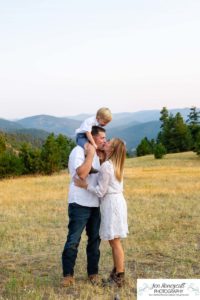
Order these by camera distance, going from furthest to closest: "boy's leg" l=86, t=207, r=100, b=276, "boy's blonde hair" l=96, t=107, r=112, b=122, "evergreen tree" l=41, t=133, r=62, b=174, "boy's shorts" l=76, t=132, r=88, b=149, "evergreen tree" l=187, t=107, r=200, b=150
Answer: "evergreen tree" l=187, t=107, r=200, b=150 → "evergreen tree" l=41, t=133, r=62, b=174 → "boy's leg" l=86, t=207, r=100, b=276 → "boy's shorts" l=76, t=132, r=88, b=149 → "boy's blonde hair" l=96, t=107, r=112, b=122

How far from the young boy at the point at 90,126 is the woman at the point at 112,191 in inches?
7.8

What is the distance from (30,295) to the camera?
5.90 meters

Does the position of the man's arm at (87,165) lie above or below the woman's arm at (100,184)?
above

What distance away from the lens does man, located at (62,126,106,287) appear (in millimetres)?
6059

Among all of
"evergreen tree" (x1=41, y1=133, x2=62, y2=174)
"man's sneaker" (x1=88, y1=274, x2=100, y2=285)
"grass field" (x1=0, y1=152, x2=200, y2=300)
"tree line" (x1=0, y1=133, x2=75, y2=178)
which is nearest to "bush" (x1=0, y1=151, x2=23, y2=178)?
"tree line" (x1=0, y1=133, x2=75, y2=178)

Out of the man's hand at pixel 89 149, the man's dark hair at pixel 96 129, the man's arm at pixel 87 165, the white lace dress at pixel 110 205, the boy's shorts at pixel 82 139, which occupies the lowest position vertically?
the white lace dress at pixel 110 205

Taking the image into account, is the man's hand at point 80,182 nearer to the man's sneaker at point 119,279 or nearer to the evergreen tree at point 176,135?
the man's sneaker at point 119,279

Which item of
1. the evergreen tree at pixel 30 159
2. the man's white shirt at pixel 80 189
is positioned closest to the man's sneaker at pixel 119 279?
the man's white shirt at pixel 80 189

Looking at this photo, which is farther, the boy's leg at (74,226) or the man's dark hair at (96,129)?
the boy's leg at (74,226)

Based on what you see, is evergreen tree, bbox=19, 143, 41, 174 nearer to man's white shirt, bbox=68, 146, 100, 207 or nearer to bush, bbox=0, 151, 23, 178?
bush, bbox=0, 151, 23, 178

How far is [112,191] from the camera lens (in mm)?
6250

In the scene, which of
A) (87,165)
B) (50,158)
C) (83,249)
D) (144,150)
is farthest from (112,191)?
(144,150)

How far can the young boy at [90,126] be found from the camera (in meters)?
5.95

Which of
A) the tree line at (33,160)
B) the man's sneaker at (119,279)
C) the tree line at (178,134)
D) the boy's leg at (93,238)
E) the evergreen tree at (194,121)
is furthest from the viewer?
the tree line at (178,134)
